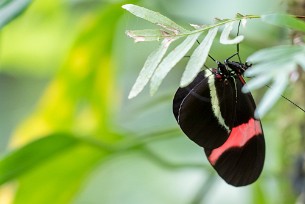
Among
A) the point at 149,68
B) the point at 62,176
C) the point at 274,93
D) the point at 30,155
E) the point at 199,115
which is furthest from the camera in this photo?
the point at 62,176

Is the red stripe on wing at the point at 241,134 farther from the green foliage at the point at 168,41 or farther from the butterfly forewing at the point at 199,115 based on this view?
the green foliage at the point at 168,41

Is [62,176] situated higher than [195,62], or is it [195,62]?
[195,62]

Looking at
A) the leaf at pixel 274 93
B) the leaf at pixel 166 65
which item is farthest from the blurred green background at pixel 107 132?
the leaf at pixel 274 93

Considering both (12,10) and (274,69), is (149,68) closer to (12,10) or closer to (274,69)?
(274,69)

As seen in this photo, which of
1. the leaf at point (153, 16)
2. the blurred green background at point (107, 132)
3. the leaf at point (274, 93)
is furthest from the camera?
the blurred green background at point (107, 132)

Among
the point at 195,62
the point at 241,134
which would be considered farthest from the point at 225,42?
the point at 241,134

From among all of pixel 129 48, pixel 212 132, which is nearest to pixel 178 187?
pixel 129 48

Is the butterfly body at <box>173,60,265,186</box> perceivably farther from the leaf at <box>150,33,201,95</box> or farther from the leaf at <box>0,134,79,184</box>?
the leaf at <box>0,134,79,184</box>

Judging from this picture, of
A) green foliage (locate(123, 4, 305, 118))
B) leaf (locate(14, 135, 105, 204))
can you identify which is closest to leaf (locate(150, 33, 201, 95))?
green foliage (locate(123, 4, 305, 118))
